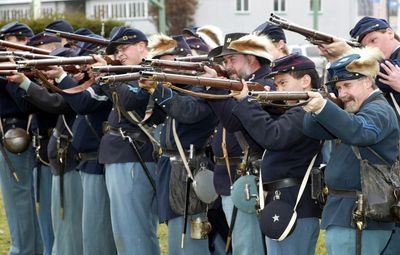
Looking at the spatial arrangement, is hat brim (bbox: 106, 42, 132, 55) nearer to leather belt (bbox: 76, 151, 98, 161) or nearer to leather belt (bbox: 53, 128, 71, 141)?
leather belt (bbox: 76, 151, 98, 161)

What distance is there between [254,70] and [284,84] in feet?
2.05

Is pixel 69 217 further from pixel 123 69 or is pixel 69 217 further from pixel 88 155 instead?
pixel 123 69

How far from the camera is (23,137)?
9.23 m

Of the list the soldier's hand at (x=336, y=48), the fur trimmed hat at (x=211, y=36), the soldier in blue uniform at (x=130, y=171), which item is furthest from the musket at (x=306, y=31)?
the fur trimmed hat at (x=211, y=36)

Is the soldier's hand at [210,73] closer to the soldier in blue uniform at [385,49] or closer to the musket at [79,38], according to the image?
the soldier in blue uniform at [385,49]

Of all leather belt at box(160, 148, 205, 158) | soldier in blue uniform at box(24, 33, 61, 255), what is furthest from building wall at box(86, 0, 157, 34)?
leather belt at box(160, 148, 205, 158)

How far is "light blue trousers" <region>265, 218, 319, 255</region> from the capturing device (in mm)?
6227

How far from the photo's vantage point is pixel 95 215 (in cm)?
819

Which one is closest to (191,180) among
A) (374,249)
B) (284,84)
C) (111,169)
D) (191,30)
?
(111,169)

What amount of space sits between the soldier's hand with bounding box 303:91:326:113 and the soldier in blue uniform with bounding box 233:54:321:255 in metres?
0.68

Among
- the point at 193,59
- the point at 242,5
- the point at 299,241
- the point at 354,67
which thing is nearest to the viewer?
the point at 354,67

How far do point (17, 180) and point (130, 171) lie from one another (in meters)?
2.07

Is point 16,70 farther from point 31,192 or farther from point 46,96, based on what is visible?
point 31,192

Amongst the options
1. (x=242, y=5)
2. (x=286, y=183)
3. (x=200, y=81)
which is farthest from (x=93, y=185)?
(x=242, y=5)
